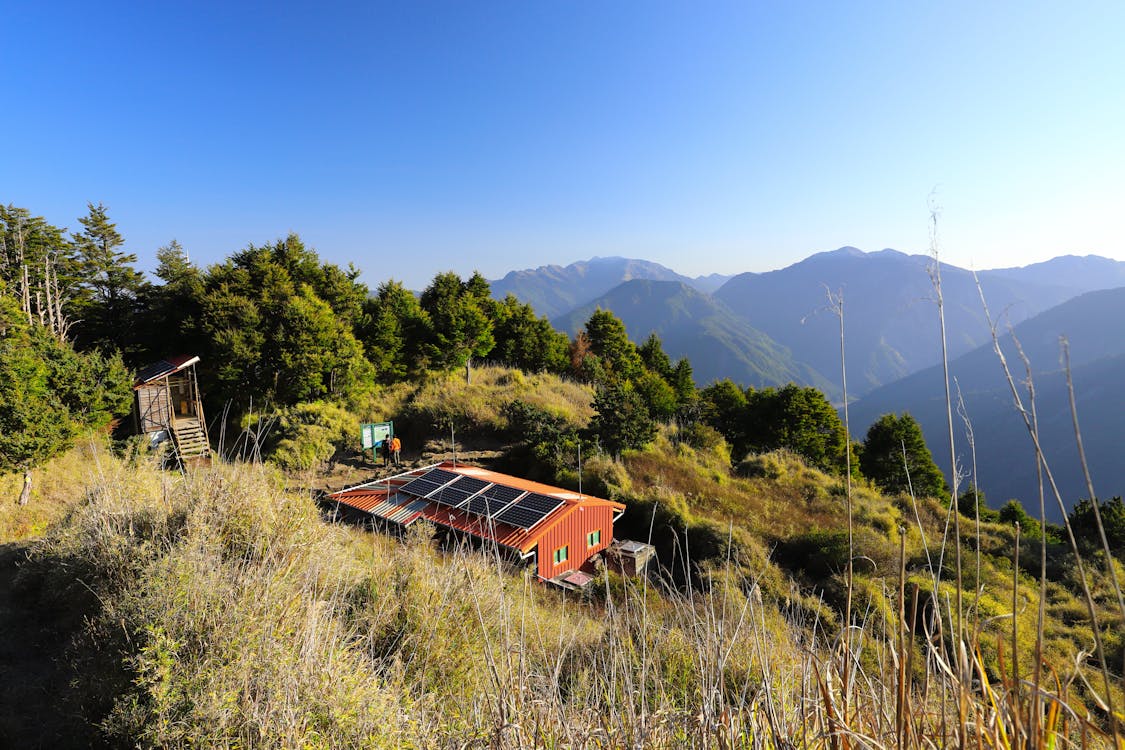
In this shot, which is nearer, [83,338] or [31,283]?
[31,283]

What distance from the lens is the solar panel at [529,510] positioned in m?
9.99

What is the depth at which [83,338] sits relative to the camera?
58.6 feet

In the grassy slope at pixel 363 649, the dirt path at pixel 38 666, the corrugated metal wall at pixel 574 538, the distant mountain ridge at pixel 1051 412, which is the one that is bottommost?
the distant mountain ridge at pixel 1051 412

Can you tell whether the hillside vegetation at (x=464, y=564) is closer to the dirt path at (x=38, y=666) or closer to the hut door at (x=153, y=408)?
the dirt path at (x=38, y=666)

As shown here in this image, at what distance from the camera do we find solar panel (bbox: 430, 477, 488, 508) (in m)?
10.8

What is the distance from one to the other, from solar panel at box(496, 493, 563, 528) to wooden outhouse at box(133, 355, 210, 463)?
9.72 m

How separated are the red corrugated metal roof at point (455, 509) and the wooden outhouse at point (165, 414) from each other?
5897 mm

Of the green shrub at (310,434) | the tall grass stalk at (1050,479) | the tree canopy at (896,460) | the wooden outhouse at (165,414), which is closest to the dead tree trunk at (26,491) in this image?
the wooden outhouse at (165,414)

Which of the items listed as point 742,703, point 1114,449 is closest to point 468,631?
point 742,703

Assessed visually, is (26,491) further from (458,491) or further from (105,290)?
(105,290)

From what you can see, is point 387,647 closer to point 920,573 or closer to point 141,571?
point 141,571

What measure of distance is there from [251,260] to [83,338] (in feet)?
→ 20.0

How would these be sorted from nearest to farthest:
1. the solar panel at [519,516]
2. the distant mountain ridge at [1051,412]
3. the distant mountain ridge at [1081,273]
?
1. the solar panel at [519,516]
2. the distant mountain ridge at [1051,412]
3. the distant mountain ridge at [1081,273]

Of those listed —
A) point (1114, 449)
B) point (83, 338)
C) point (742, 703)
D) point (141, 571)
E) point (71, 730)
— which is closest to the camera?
point (742, 703)
